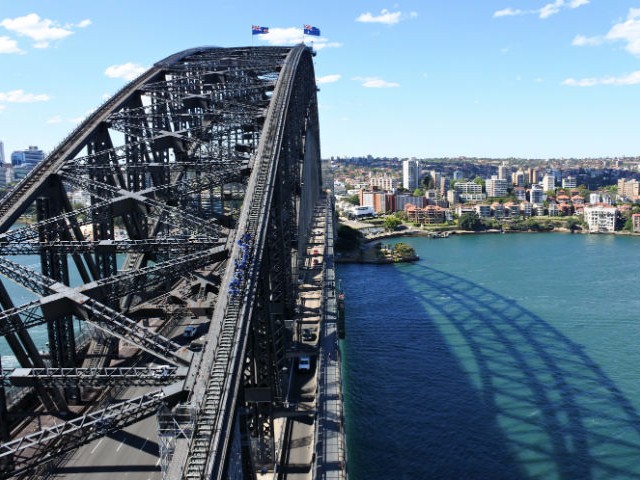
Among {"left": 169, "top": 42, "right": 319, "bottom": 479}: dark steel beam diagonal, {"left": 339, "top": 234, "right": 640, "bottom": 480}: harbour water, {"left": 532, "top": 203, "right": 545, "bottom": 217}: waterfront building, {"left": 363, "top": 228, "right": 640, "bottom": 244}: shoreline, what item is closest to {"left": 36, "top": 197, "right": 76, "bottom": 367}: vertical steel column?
{"left": 169, "top": 42, "right": 319, "bottom": 479}: dark steel beam diagonal

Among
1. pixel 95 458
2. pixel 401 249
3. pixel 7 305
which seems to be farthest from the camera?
pixel 401 249

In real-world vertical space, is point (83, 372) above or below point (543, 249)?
above

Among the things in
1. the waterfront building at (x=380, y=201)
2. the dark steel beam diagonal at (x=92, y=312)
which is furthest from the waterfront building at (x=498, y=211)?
the dark steel beam diagonal at (x=92, y=312)

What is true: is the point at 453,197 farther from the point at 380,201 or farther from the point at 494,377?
the point at 494,377

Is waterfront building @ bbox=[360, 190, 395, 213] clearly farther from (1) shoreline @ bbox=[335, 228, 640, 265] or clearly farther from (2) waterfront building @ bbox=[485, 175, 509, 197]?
(2) waterfront building @ bbox=[485, 175, 509, 197]

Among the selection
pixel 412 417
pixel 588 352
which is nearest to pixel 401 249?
pixel 588 352

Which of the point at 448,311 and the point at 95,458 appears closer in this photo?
the point at 95,458

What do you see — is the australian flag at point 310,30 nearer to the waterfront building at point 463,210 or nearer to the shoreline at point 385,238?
the shoreline at point 385,238

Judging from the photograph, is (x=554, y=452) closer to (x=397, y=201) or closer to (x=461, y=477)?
(x=461, y=477)
